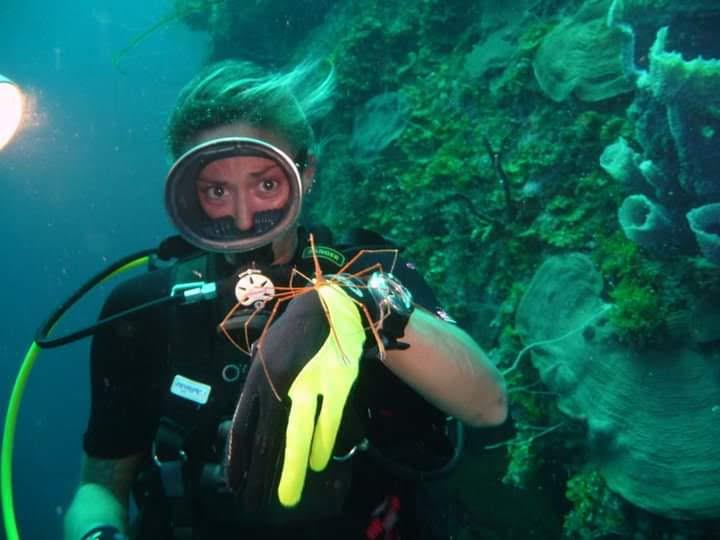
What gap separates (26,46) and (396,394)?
1829 inches

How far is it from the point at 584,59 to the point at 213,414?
4345 millimetres

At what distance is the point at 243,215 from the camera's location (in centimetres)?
192

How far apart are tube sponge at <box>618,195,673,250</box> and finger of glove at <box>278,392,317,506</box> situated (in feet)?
9.89

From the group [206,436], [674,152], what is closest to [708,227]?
[674,152]

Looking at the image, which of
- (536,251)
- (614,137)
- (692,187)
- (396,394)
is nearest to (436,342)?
(396,394)

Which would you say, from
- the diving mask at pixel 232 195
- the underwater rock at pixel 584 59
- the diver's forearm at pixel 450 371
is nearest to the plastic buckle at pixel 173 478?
the diving mask at pixel 232 195

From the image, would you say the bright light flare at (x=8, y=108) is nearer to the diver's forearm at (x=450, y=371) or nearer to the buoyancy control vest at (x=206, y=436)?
the buoyancy control vest at (x=206, y=436)

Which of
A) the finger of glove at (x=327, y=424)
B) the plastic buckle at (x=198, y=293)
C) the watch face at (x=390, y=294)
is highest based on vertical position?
the watch face at (x=390, y=294)

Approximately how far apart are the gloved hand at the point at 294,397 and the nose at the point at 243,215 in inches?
26.1

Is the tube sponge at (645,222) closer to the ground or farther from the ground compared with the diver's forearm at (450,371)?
closer to the ground

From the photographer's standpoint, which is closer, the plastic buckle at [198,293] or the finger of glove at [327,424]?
the finger of glove at [327,424]

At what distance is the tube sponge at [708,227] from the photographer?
304 cm

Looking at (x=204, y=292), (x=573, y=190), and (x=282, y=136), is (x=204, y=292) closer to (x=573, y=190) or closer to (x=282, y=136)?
(x=282, y=136)

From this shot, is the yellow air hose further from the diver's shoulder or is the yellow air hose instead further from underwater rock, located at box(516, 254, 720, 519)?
underwater rock, located at box(516, 254, 720, 519)
